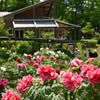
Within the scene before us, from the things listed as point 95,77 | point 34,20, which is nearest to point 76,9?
point 34,20

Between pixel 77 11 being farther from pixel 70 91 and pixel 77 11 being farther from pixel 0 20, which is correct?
pixel 70 91

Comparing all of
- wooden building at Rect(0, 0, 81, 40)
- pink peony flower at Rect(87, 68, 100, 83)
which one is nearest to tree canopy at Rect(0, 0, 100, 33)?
wooden building at Rect(0, 0, 81, 40)

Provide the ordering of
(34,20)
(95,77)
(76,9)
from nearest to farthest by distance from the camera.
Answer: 1. (95,77)
2. (34,20)
3. (76,9)

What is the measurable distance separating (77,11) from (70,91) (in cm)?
3935

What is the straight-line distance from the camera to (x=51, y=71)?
2672mm

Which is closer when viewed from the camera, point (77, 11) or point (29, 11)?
point (29, 11)

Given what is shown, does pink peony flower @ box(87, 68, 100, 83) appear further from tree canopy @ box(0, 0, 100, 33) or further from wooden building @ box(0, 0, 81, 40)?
tree canopy @ box(0, 0, 100, 33)

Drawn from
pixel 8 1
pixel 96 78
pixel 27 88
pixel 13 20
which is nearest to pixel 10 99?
pixel 27 88

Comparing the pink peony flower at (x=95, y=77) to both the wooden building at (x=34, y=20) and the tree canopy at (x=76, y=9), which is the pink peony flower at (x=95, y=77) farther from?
the tree canopy at (x=76, y=9)

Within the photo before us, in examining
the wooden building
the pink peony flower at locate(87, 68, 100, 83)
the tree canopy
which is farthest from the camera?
the tree canopy

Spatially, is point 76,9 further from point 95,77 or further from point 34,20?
point 95,77

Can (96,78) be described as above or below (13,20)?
above

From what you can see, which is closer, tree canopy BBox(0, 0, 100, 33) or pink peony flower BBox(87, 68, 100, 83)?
pink peony flower BBox(87, 68, 100, 83)

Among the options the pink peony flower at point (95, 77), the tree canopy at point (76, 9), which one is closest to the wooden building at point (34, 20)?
the tree canopy at point (76, 9)
